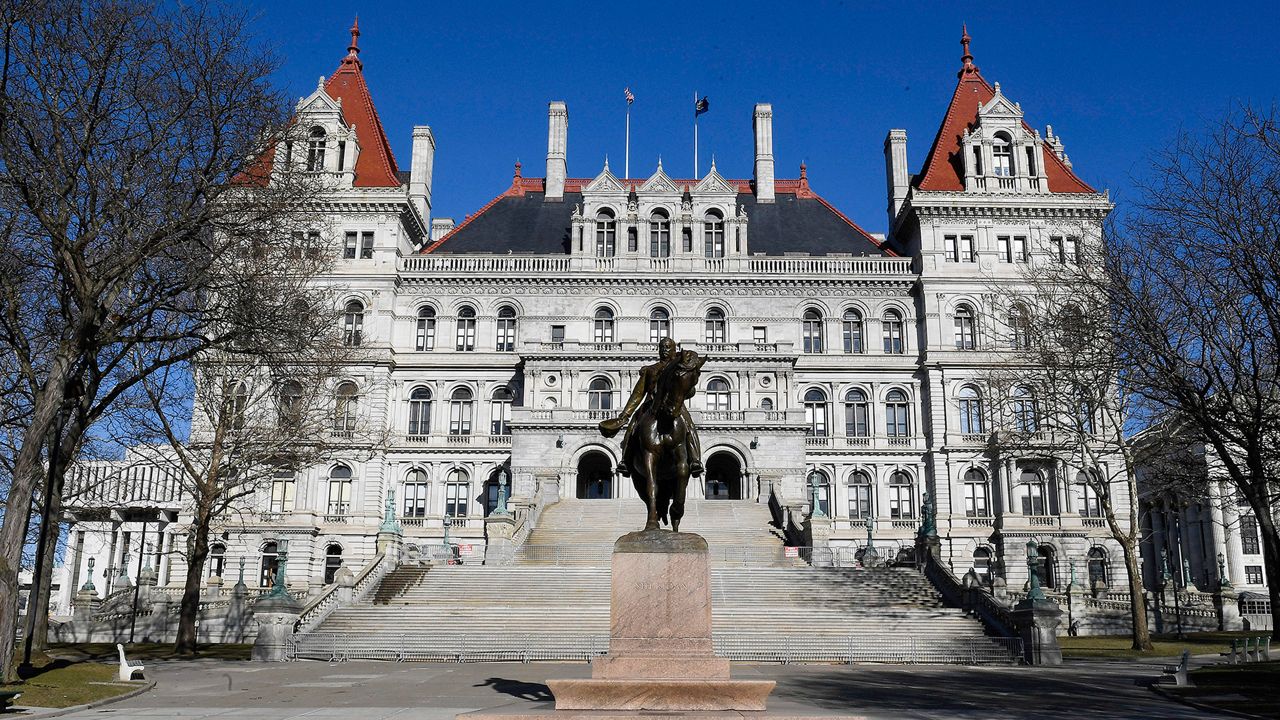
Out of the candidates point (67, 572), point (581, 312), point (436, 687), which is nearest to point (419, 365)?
point (581, 312)

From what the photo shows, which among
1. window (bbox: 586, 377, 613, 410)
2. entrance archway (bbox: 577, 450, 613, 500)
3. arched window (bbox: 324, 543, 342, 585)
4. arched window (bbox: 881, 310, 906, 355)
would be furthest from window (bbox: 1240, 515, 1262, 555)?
arched window (bbox: 324, 543, 342, 585)

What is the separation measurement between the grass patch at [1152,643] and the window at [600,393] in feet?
80.9

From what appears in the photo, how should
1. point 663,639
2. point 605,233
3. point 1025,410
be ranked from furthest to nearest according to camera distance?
point 605,233, point 1025,410, point 663,639

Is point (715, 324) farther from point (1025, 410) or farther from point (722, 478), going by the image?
point (1025, 410)

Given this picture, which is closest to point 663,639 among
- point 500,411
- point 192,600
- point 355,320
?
point 192,600

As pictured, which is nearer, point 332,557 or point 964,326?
point 332,557

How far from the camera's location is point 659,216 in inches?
2272

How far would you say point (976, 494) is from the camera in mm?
52656

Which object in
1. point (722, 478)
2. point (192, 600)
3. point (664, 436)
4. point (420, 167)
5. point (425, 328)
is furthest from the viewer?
point (420, 167)

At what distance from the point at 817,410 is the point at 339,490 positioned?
82.3ft

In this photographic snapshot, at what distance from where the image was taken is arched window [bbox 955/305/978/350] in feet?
180

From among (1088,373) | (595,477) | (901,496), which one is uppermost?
(1088,373)

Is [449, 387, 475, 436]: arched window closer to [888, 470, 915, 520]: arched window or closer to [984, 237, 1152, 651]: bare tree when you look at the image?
[888, 470, 915, 520]: arched window

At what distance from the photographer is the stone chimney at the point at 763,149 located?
211 feet
